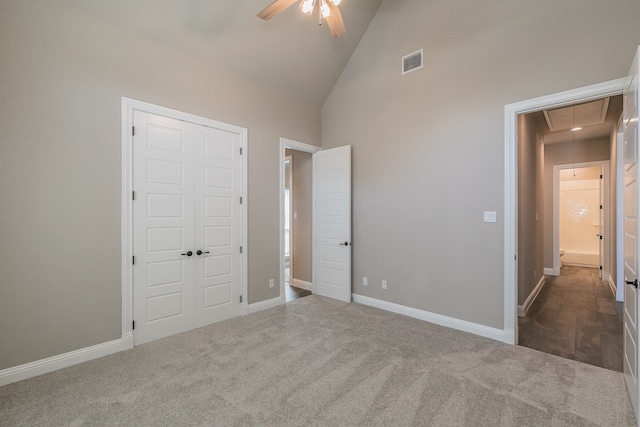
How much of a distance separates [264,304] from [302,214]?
1.78 m

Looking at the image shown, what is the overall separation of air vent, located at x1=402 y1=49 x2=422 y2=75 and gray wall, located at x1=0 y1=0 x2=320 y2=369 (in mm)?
2836

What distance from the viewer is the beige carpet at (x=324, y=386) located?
188cm

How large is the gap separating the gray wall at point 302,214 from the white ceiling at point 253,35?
3.46ft

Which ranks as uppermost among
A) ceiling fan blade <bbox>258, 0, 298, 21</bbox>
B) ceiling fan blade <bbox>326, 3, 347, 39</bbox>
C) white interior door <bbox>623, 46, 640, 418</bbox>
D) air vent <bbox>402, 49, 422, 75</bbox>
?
air vent <bbox>402, 49, 422, 75</bbox>

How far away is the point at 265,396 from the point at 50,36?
348 cm

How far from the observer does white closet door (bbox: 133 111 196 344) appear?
116 inches

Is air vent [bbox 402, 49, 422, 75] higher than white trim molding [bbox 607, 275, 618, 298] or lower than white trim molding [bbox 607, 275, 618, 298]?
higher

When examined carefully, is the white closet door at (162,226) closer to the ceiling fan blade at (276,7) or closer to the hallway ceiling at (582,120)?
the ceiling fan blade at (276,7)

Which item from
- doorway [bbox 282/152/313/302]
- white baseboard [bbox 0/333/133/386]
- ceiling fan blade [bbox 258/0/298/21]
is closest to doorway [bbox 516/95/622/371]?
ceiling fan blade [bbox 258/0/298/21]

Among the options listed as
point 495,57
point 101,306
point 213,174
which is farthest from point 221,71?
point 495,57

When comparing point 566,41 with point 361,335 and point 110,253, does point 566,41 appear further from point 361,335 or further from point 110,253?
point 110,253

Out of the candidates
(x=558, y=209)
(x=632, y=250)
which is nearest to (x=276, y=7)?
(x=632, y=250)

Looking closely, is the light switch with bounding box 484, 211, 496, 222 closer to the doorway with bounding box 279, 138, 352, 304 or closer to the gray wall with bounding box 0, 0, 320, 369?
the doorway with bounding box 279, 138, 352, 304

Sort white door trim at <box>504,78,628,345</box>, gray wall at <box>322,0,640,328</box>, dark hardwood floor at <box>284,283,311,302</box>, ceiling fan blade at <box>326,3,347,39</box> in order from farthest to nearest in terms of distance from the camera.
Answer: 1. dark hardwood floor at <box>284,283,311,302</box>
2. white door trim at <box>504,78,628,345</box>
3. gray wall at <box>322,0,640,328</box>
4. ceiling fan blade at <box>326,3,347,39</box>
